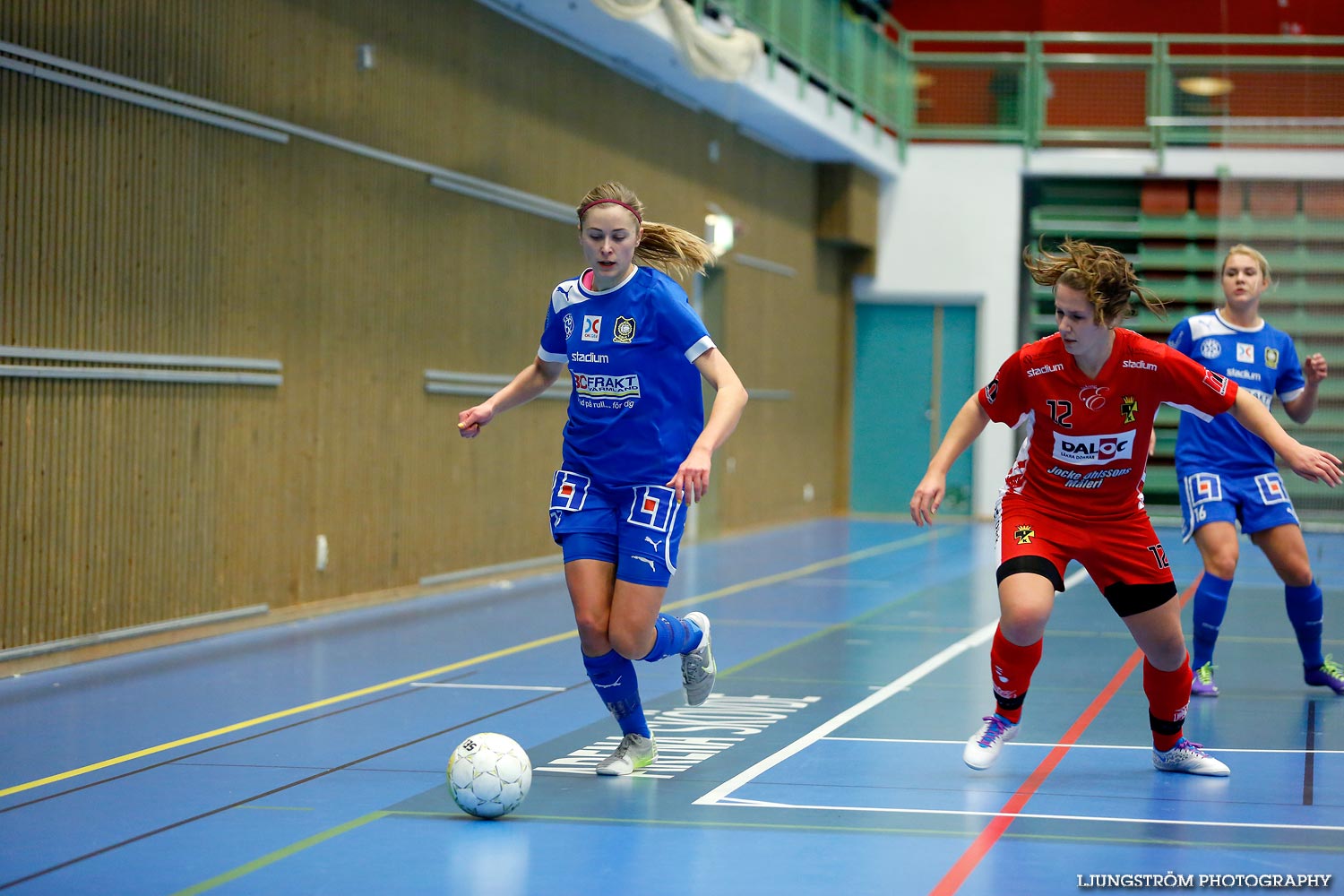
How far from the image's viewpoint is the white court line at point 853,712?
543 cm

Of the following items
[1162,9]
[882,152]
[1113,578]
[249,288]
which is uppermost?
[1162,9]

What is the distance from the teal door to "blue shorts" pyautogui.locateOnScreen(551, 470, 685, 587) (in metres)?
18.1

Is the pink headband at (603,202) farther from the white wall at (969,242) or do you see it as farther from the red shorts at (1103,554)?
the white wall at (969,242)

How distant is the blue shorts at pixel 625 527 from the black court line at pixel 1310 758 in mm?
2305

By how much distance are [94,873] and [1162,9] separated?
23769 millimetres

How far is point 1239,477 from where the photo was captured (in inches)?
295

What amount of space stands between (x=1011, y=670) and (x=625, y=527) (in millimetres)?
1490

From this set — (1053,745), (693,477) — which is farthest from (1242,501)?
(693,477)

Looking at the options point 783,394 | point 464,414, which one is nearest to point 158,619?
point 464,414

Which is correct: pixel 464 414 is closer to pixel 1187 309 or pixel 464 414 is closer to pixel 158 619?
pixel 158 619

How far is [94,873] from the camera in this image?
429 cm

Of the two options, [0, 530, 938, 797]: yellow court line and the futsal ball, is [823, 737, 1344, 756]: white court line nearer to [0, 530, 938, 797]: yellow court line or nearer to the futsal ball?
the futsal ball

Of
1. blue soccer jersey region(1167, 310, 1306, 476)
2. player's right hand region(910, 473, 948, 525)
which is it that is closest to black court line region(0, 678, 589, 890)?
player's right hand region(910, 473, 948, 525)

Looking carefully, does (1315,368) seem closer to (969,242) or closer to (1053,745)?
(1053,745)
